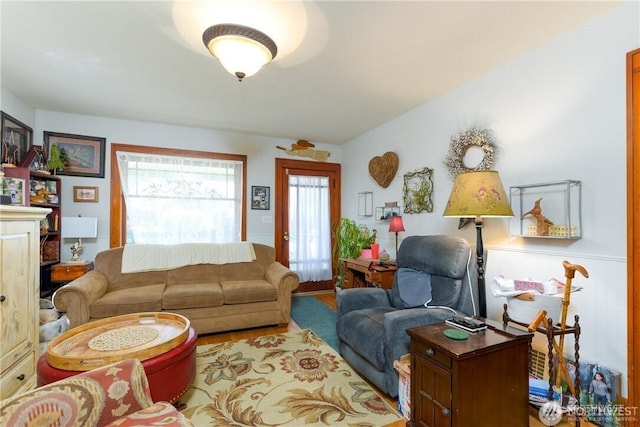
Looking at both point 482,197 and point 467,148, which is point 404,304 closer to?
point 482,197

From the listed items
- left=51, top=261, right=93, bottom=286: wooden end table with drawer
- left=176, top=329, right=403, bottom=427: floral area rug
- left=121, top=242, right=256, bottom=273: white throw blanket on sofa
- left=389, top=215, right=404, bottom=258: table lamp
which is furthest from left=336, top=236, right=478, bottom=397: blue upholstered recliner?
left=51, top=261, right=93, bottom=286: wooden end table with drawer

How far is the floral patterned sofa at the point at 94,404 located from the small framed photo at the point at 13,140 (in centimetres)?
300

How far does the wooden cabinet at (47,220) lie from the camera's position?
310cm

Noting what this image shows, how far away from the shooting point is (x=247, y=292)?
3.10m

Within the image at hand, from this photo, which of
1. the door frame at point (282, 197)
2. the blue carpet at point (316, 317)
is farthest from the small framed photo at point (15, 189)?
the blue carpet at point (316, 317)

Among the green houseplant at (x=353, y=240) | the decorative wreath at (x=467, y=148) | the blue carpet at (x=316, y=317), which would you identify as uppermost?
the decorative wreath at (x=467, y=148)

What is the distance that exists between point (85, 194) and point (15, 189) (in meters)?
1.11

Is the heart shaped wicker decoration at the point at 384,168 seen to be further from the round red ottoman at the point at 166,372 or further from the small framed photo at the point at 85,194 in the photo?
the small framed photo at the point at 85,194

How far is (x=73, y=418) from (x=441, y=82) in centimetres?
319

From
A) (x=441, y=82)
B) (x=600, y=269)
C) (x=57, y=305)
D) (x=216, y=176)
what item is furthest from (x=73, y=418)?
(x=216, y=176)

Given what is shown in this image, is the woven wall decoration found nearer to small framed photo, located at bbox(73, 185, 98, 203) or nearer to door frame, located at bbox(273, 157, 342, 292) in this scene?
door frame, located at bbox(273, 157, 342, 292)

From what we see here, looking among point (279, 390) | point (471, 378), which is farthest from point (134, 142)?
point (471, 378)

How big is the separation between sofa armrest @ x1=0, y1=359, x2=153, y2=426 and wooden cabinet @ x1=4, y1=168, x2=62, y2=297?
2.84m

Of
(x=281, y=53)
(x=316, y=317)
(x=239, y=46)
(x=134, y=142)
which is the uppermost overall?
(x=281, y=53)
